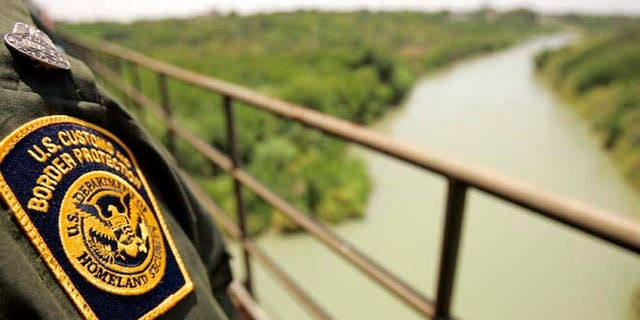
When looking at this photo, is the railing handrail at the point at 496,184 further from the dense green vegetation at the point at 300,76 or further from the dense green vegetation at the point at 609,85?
the dense green vegetation at the point at 609,85

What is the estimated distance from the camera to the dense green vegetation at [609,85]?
824 cm

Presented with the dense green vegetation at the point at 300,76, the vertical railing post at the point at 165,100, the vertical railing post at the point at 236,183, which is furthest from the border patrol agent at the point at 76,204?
the dense green vegetation at the point at 300,76

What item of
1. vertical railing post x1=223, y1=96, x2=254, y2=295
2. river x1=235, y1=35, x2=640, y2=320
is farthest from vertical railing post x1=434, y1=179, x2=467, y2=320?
river x1=235, y1=35, x2=640, y2=320

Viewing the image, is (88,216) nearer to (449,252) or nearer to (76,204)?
(76,204)

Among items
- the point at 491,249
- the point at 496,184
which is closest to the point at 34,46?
the point at 496,184

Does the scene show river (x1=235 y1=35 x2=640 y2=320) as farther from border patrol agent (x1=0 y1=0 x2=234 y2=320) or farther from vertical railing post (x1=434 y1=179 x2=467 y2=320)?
border patrol agent (x1=0 y1=0 x2=234 y2=320)

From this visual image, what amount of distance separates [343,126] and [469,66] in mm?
23061

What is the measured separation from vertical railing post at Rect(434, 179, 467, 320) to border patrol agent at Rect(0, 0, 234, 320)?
406mm

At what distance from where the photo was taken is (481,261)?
17.7ft

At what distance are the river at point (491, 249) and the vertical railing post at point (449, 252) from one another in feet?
8.49

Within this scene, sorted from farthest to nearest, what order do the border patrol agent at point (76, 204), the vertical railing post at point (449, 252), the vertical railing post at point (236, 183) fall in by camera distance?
the vertical railing post at point (236, 183) → the vertical railing post at point (449, 252) → the border patrol agent at point (76, 204)

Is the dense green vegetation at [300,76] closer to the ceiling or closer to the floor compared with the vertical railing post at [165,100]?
closer to the floor

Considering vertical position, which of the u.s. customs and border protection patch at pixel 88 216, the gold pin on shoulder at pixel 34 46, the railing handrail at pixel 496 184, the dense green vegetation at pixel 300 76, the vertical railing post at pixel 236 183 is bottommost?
the dense green vegetation at pixel 300 76

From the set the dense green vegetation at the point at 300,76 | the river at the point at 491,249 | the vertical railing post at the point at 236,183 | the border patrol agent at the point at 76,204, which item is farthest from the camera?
the dense green vegetation at the point at 300,76
